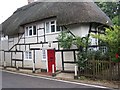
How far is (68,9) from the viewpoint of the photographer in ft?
51.4

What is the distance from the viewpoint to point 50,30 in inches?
669

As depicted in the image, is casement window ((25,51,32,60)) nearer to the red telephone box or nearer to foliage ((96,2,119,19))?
the red telephone box

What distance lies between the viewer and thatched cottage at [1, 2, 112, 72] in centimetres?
1498

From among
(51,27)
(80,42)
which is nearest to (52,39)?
(51,27)

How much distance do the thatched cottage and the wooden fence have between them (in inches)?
92.8

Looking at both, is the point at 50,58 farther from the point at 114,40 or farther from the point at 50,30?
the point at 114,40

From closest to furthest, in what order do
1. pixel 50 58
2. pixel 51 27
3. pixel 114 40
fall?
pixel 114 40, pixel 50 58, pixel 51 27

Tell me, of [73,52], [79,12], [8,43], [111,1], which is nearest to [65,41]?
[73,52]

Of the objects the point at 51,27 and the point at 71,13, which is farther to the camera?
the point at 51,27

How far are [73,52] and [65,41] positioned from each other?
4.12ft

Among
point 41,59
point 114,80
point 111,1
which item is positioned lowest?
point 114,80

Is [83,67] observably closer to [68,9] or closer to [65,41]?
[65,41]

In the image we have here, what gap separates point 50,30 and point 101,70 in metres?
6.94

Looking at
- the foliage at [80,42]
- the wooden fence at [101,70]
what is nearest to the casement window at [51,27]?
the foliage at [80,42]
